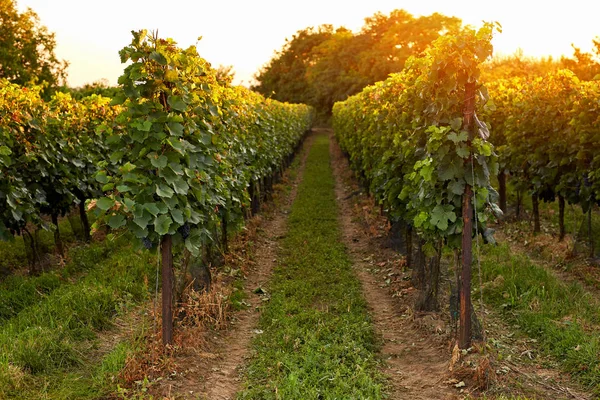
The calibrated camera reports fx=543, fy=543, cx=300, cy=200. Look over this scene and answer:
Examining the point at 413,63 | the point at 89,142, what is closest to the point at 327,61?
the point at 89,142

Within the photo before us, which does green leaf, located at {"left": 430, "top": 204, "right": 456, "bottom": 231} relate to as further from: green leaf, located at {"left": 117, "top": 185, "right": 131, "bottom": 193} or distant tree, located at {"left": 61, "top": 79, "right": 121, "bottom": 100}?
distant tree, located at {"left": 61, "top": 79, "right": 121, "bottom": 100}

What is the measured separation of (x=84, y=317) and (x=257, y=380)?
2.77m

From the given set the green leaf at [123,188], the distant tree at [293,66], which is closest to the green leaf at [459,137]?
the green leaf at [123,188]

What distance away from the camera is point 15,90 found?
31.5ft

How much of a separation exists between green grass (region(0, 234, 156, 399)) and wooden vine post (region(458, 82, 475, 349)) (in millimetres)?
3792

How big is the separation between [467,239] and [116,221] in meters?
3.82

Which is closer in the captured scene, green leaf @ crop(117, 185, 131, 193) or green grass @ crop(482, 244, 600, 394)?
green leaf @ crop(117, 185, 131, 193)

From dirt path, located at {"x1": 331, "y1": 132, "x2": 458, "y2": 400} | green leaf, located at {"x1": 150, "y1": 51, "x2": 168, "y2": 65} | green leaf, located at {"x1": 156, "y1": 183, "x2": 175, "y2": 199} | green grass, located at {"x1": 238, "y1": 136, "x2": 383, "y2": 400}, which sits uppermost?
green leaf, located at {"x1": 150, "y1": 51, "x2": 168, "y2": 65}

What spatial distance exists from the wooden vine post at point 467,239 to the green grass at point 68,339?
12.4 ft

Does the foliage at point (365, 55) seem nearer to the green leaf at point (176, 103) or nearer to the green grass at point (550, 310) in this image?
the green grass at point (550, 310)

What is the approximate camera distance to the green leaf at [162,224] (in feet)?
18.9

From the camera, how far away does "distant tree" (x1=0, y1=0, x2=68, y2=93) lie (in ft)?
108

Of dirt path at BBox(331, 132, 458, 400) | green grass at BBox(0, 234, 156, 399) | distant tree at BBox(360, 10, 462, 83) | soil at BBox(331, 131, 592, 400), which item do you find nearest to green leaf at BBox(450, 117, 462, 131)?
soil at BBox(331, 131, 592, 400)

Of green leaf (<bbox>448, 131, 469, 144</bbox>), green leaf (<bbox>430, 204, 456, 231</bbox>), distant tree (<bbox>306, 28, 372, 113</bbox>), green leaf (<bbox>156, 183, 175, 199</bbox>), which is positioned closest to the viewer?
green leaf (<bbox>156, 183, 175, 199</bbox>)
